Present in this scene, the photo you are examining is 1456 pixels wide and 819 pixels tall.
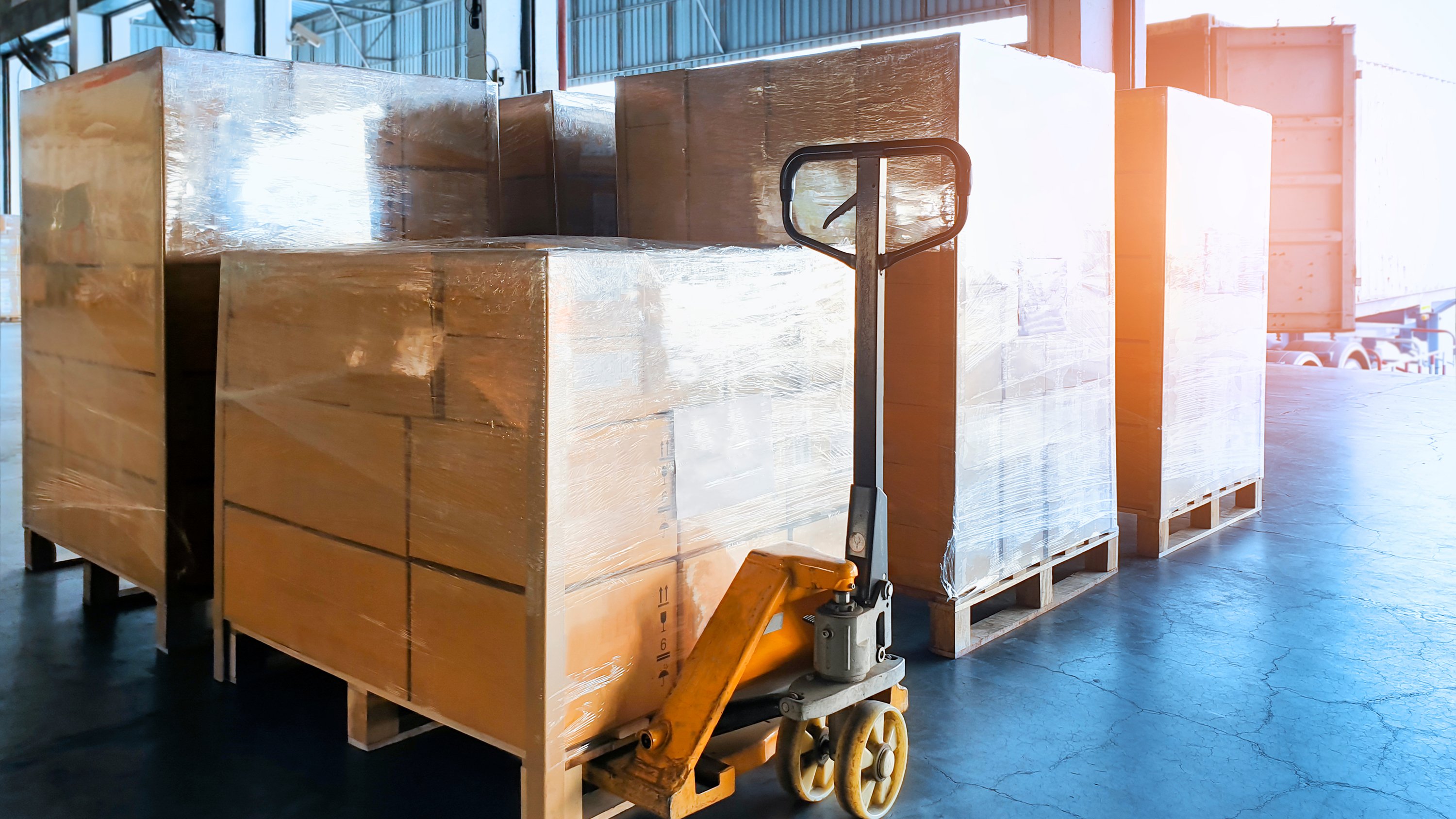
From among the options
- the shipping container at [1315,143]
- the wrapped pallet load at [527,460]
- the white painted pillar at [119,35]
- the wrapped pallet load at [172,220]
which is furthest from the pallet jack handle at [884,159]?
the white painted pillar at [119,35]

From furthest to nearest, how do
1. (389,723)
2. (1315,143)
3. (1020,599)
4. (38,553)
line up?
1. (1315,143)
2. (38,553)
3. (1020,599)
4. (389,723)

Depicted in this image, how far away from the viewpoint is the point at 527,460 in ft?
6.95

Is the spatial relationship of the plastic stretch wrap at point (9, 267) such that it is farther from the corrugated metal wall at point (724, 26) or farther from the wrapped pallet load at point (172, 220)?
the wrapped pallet load at point (172, 220)

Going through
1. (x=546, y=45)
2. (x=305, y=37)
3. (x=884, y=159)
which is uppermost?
(x=305, y=37)

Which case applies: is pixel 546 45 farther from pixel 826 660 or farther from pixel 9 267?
pixel 9 267

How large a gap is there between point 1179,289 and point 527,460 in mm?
3148

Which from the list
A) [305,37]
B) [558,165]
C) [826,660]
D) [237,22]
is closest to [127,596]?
[558,165]

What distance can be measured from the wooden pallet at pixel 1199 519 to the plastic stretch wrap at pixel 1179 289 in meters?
0.05

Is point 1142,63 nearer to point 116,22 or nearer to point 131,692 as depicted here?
point 131,692

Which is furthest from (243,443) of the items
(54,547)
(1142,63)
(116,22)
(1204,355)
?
(116,22)

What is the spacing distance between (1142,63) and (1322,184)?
495 cm

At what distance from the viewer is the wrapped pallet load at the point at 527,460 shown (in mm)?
2143

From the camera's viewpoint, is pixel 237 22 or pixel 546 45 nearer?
pixel 546 45

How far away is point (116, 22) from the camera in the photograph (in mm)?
11164
